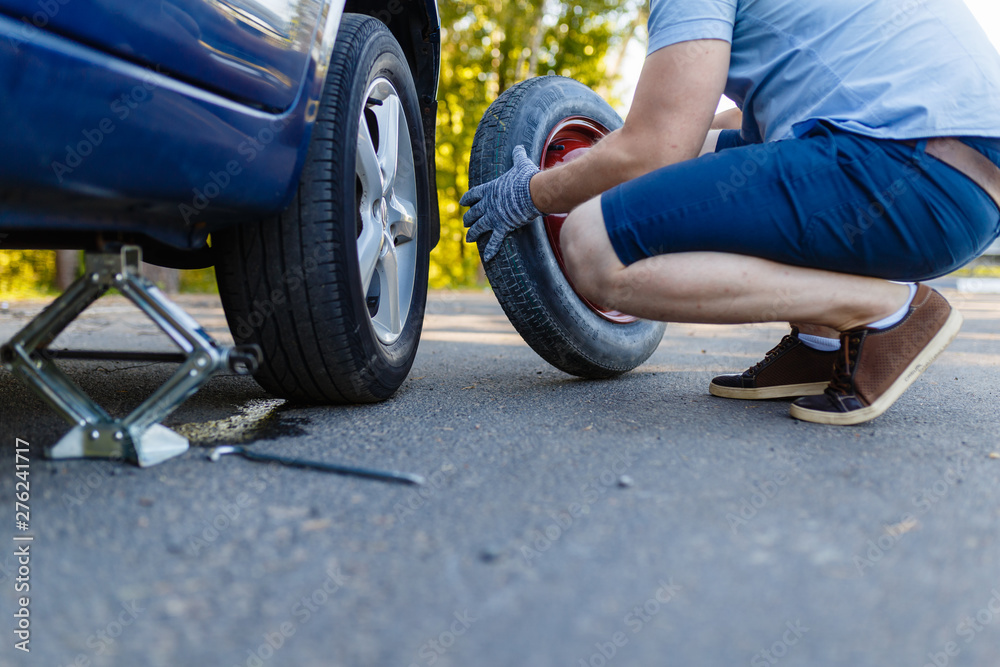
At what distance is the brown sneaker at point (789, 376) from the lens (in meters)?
2.03

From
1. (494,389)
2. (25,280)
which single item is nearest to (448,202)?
(25,280)

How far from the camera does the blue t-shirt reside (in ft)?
5.19

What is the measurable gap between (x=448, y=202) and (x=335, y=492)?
13517 millimetres

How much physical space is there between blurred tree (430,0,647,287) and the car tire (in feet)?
35.4

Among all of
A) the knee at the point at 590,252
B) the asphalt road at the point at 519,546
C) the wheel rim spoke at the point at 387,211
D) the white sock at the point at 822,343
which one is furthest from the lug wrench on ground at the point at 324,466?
the white sock at the point at 822,343

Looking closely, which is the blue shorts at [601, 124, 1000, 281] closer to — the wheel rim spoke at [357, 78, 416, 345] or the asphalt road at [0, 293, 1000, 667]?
the asphalt road at [0, 293, 1000, 667]

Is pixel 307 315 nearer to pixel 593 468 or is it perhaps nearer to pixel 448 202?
pixel 593 468

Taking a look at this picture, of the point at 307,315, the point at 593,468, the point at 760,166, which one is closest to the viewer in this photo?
the point at 593,468

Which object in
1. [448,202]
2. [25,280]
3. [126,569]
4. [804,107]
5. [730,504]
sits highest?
[804,107]

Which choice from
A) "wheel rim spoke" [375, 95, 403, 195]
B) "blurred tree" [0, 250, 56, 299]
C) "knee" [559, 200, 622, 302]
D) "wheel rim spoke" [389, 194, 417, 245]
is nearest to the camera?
"knee" [559, 200, 622, 302]

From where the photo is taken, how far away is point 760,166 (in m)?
1.65

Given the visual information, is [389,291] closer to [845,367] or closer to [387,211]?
[387,211]

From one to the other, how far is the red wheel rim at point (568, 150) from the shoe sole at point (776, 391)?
1.48 ft

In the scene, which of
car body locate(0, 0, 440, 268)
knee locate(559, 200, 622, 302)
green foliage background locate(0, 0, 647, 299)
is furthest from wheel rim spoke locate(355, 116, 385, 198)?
green foliage background locate(0, 0, 647, 299)
